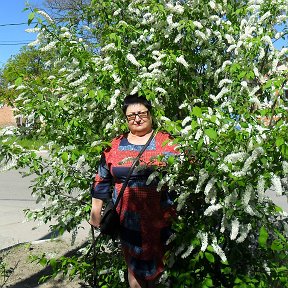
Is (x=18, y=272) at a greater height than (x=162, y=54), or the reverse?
(x=162, y=54)

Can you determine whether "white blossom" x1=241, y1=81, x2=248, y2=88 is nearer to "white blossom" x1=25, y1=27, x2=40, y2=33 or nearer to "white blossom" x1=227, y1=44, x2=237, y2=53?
"white blossom" x1=227, y1=44, x2=237, y2=53

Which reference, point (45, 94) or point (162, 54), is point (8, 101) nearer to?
point (45, 94)

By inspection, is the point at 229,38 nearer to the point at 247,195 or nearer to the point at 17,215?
the point at 247,195

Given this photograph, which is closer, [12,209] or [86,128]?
[86,128]

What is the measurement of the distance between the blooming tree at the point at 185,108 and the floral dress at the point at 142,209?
10 cm

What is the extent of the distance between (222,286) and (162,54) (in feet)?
5.18

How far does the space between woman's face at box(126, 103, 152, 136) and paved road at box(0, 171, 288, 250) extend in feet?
4.57

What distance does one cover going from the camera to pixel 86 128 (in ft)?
10.5

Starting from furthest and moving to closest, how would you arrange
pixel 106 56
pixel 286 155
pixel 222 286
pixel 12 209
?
pixel 12 209 < pixel 106 56 < pixel 222 286 < pixel 286 155

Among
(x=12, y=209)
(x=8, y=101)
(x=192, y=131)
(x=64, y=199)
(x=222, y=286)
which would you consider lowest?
(x=12, y=209)

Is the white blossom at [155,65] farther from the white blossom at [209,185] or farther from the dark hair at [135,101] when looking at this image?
the white blossom at [209,185]

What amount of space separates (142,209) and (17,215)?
19.4ft

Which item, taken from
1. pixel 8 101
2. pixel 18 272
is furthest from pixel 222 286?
pixel 18 272

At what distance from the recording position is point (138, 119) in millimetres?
2977
